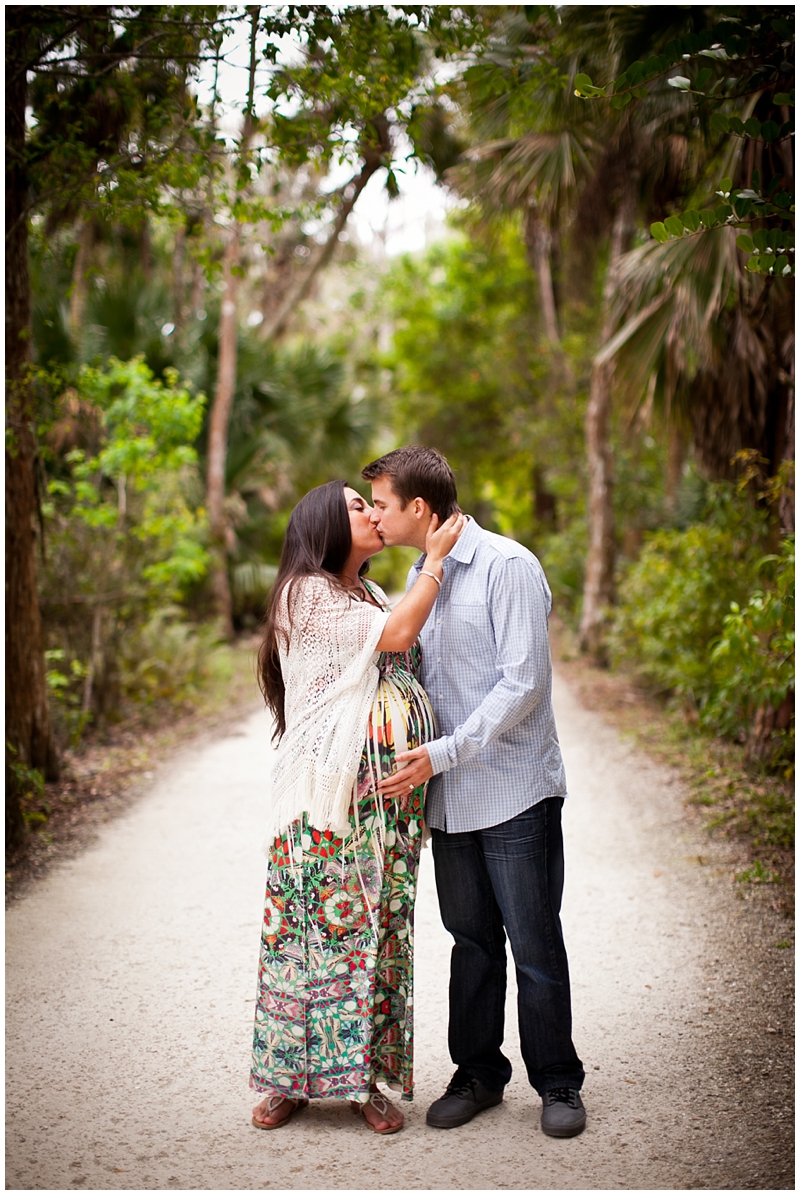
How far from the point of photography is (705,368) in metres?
7.02

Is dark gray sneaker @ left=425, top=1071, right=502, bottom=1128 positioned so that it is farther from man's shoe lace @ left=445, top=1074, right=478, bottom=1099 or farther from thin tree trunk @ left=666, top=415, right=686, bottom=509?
thin tree trunk @ left=666, top=415, right=686, bottom=509

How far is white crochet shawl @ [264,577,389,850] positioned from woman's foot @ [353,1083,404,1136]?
89cm

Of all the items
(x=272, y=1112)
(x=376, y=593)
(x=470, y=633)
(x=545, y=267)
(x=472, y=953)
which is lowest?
(x=272, y=1112)

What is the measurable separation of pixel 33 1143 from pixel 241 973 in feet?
4.43

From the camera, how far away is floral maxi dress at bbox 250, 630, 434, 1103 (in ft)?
9.55

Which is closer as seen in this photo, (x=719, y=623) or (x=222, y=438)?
(x=719, y=623)

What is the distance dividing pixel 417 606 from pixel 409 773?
0.50 metres

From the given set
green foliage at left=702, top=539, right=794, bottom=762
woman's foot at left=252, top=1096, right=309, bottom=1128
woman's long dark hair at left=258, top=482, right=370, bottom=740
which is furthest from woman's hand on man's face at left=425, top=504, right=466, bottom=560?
green foliage at left=702, top=539, right=794, bottom=762

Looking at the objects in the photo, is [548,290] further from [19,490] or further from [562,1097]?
[562,1097]

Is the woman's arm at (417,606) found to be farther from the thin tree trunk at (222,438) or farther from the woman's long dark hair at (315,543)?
the thin tree trunk at (222,438)

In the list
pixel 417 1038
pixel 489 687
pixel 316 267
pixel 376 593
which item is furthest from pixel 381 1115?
pixel 316 267

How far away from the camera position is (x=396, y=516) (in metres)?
2.99

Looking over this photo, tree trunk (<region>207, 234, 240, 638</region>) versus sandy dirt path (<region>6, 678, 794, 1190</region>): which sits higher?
tree trunk (<region>207, 234, 240, 638</region>)

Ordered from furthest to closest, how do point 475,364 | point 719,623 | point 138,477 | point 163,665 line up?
1. point 475,364
2. point 163,665
3. point 138,477
4. point 719,623
